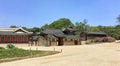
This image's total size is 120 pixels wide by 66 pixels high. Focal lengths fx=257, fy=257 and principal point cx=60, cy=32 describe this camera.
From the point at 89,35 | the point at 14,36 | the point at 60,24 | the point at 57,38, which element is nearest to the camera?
the point at 14,36

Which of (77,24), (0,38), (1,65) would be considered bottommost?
(1,65)

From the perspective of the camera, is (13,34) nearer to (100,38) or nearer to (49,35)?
(49,35)

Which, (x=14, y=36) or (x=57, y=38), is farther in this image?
(x=57, y=38)

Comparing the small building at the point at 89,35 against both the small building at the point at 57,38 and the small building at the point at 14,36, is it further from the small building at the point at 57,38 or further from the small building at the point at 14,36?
the small building at the point at 14,36

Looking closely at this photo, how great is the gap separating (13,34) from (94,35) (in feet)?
130

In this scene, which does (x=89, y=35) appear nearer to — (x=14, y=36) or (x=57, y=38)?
(x=57, y=38)

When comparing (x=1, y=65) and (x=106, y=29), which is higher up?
(x=106, y=29)

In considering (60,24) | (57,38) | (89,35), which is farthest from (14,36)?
(60,24)

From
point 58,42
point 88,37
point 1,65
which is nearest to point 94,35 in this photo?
point 88,37

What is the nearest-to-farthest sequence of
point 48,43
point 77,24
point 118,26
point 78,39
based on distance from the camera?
point 48,43, point 78,39, point 118,26, point 77,24

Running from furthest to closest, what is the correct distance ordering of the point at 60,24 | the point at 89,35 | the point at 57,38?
the point at 60,24, the point at 89,35, the point at 57,38

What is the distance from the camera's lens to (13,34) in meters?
73.2

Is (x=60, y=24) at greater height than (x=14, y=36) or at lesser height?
greater

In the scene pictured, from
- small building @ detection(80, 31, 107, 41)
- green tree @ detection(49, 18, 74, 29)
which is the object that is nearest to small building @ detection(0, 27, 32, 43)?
small building @ detection(80, 31, 107, 41)
